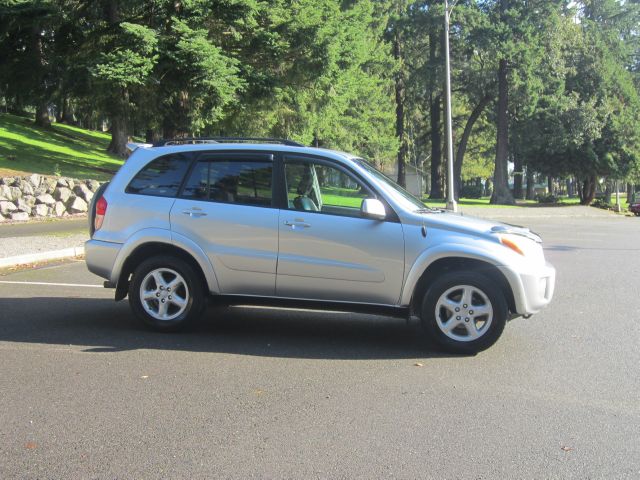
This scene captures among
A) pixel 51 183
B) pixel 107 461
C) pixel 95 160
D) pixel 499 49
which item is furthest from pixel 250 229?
pixel 499 49

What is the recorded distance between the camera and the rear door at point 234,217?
19.4 ft

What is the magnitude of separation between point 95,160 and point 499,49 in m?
24.0

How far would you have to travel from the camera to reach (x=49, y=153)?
28312mm

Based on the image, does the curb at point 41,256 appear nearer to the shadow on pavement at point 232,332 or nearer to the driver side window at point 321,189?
the shadow on pavement at point 232,332

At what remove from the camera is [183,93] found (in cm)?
2100

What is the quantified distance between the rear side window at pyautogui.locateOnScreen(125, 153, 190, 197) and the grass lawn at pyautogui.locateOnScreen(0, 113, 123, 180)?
16210 millimetres

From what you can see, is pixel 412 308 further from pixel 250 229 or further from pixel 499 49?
pixel 499 49

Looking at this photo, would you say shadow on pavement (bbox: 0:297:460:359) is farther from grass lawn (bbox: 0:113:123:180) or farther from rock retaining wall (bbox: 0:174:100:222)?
grass lawn (bbox: 0:113:123:180)

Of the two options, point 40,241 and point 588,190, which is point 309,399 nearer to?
point 40,241

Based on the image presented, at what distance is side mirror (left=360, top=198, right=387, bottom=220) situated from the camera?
557 centimetres

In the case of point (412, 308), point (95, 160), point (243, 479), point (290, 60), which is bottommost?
point (243, 479)

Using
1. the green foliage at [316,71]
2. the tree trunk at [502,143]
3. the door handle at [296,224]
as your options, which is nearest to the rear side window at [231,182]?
the door handle at [296,224]

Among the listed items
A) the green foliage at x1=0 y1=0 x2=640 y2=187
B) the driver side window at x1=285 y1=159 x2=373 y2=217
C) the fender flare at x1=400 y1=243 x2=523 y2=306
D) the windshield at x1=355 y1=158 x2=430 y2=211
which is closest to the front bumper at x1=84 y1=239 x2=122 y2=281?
the driver side window at x1=285 y1=159 x2=373 y2=217

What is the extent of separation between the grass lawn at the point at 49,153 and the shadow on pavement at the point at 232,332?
15230 mm
